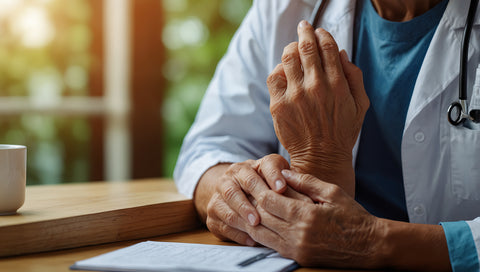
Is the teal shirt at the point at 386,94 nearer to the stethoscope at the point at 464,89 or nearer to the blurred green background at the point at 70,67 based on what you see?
the stethoscope at the point at 464,89

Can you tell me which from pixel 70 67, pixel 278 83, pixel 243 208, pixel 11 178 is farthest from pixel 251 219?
pixel 70 67

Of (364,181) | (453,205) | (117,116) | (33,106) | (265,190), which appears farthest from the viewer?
(117,116)

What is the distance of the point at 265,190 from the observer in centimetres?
80

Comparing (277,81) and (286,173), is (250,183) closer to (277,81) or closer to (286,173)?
(286,173)

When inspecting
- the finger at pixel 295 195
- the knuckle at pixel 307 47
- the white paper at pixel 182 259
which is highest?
the knuckle at pixel 307 47

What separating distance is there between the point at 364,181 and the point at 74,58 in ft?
6.92

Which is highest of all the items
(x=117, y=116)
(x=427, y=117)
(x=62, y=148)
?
(x=427, y=117)

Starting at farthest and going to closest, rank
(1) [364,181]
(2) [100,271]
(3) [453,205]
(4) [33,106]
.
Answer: (4) [33,106], (1) [364,181], (3) [453,205], (2) [100,271]

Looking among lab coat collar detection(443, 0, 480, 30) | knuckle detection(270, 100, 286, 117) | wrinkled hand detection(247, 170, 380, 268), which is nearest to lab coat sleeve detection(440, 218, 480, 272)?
wrinkled hand detection(247, 170, 380, 268)

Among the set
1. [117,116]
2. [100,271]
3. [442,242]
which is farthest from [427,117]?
[117,116]

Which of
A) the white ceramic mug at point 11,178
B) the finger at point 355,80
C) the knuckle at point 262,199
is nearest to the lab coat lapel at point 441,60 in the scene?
the finger at point 355,80

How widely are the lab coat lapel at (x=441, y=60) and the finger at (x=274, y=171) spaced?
1.09 ft

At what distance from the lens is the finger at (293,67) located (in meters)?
0.87

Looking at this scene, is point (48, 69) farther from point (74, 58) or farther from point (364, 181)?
point (364, 181)
